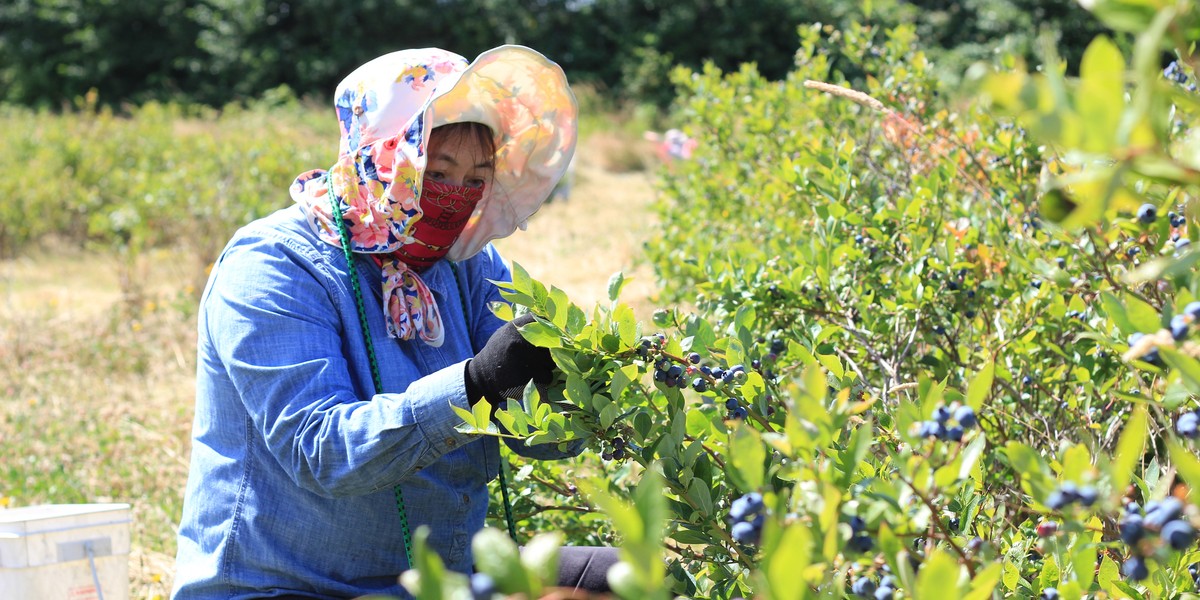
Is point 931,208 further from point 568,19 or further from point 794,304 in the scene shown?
point 568,19

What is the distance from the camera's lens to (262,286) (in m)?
1.59

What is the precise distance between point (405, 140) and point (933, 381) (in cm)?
96

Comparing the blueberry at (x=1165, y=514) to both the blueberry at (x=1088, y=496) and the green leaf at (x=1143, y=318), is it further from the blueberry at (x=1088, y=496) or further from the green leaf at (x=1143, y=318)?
the green leaf at (x=1143, y=318)

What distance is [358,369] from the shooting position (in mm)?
1675

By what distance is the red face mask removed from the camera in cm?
176

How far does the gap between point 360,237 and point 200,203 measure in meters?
5.16

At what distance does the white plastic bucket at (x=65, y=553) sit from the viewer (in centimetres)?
174

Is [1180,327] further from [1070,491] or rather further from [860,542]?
[860,542]

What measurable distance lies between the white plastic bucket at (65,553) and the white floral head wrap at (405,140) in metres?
0.61

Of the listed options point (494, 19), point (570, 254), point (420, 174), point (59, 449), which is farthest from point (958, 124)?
point (494, 19)

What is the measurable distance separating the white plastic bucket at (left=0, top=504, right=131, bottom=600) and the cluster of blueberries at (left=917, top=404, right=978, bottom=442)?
1.48 metres

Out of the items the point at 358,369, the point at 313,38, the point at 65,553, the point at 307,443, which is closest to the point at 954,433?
the point at 307,443

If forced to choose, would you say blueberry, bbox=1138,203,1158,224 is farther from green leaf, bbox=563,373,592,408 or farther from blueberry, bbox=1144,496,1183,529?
green leaf, bbox=563,373,592,408

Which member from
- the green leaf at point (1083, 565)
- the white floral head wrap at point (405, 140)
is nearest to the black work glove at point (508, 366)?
the white floral head wrap at point (405, 140)
